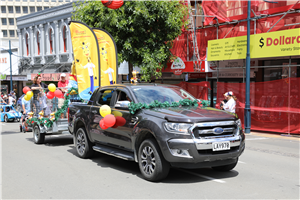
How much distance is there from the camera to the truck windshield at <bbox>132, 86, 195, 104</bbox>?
22.4 ft

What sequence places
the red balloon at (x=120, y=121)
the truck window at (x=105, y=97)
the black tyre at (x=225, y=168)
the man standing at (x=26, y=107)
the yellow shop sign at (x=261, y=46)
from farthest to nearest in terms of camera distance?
the yellow shop sign at (x=261, y=46)
the man standing at (x=26, y=107)
the truck window at (x=105, y=97)
the red balloon at (x=120, y=121)
the black tyre at (x=225, y=168)

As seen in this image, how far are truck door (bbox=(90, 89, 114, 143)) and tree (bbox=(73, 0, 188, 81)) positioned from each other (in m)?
9.66

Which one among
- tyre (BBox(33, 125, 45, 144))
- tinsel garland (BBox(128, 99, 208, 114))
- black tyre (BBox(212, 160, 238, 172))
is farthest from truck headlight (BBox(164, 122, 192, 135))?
tyre (BBox(33, 125, 45, 144))

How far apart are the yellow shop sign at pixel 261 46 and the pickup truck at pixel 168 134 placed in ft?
24.8

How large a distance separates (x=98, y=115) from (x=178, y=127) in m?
2.58

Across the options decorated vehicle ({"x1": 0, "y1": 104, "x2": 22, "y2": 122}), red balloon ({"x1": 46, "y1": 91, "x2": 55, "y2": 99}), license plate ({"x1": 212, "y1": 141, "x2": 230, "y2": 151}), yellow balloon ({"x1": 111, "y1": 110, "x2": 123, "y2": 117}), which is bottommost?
decorated vehicle ({"x1": 0, "y1": 104, "x2": 22, "y2": 122})

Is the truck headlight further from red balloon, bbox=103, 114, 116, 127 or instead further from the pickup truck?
red balloon, bbox=103, 114, 116, 127

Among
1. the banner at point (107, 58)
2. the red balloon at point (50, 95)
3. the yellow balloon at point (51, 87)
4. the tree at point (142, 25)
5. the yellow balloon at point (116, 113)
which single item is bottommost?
the yellow balloon at point (116, 113)

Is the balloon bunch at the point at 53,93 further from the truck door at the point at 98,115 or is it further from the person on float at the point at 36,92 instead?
the truck door at the point at 98,115

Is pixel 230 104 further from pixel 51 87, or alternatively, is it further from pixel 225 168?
pixel 51 87

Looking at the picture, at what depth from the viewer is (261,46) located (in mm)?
14070

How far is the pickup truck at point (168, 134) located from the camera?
5578 mm

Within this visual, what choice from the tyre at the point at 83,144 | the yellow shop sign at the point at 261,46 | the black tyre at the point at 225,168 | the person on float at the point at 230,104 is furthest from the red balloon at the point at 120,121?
the yellow shop sign at the point at 261,46

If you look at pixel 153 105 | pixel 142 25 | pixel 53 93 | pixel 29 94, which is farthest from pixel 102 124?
pixel 142 25
